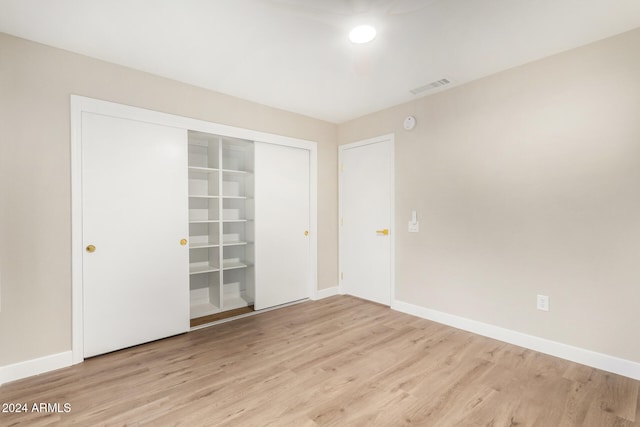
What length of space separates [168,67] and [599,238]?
3857 mm

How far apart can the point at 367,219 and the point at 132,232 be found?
2.70 metres

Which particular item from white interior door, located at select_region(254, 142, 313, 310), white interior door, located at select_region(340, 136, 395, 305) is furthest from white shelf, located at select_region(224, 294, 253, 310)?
white interior door, located at select_region(340, 136, 395, 305)

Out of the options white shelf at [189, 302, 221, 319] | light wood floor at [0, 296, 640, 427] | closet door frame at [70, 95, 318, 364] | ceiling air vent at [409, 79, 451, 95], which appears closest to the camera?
light wood floor at [0, 296, 640, 427]

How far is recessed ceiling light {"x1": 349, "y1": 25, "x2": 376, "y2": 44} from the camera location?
6.88 feet

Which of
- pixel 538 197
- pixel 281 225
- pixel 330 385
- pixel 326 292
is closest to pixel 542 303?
pixel 538 197

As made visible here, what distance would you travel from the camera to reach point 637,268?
2.13 meters

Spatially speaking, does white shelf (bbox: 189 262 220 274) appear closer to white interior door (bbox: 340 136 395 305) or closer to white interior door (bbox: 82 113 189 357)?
white interior door (bbox: 82 113 189 357)

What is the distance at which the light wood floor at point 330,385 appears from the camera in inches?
69.9

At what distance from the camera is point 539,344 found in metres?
2.57

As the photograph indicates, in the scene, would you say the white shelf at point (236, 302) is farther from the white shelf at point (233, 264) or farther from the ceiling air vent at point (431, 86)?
the ceiling air vent at point (431, 86)

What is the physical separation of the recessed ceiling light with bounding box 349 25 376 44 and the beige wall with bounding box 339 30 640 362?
4.49 feet

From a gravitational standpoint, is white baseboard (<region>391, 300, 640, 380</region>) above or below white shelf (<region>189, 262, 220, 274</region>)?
below

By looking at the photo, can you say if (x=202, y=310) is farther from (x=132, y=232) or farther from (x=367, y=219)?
(x=367, y=219)

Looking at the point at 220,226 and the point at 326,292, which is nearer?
the point at 220,226
